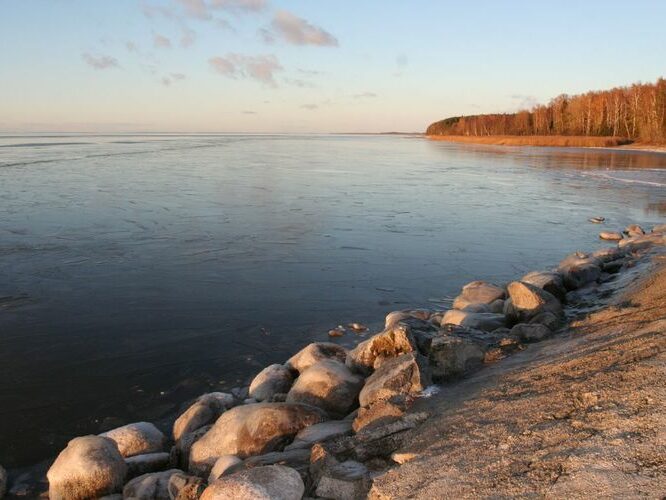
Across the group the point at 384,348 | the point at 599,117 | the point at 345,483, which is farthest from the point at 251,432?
the point at 599,117

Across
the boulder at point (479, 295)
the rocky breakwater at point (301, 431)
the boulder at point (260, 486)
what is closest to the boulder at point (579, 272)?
the boulder at point (479, 295)

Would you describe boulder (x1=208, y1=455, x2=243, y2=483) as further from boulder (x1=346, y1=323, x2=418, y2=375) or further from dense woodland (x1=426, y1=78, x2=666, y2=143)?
dense woodland (x1=426, y1=78, x2=666, y2=143)

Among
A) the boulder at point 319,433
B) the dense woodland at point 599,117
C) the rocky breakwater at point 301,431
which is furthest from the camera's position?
the dense woodland at point 599,117

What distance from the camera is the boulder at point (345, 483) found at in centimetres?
348

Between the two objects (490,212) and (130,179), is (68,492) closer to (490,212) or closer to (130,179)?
(490,212)

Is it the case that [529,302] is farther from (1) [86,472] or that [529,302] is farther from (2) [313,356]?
(1) [86,472]

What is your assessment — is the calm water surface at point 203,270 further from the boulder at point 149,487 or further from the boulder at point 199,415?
the boulder at point 149,487

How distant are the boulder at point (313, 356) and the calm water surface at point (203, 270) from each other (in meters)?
0.78

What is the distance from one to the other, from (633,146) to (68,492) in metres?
74.3

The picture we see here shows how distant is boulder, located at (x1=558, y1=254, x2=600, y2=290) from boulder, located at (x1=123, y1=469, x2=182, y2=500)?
726cm

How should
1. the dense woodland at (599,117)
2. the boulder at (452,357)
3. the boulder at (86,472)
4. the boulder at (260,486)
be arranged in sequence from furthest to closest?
the dense woodland at (599,117)
the boulder at (452,357)
the boulder at (86,472)
the boulder at (260,486)

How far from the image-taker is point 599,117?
82.6 meters

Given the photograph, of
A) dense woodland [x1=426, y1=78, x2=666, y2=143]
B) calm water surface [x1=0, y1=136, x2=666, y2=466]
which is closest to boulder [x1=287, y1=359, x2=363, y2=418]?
calm water surface [x1=0, y1=136, x2=666, y2=466]

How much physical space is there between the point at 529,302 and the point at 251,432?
14.5 ft
